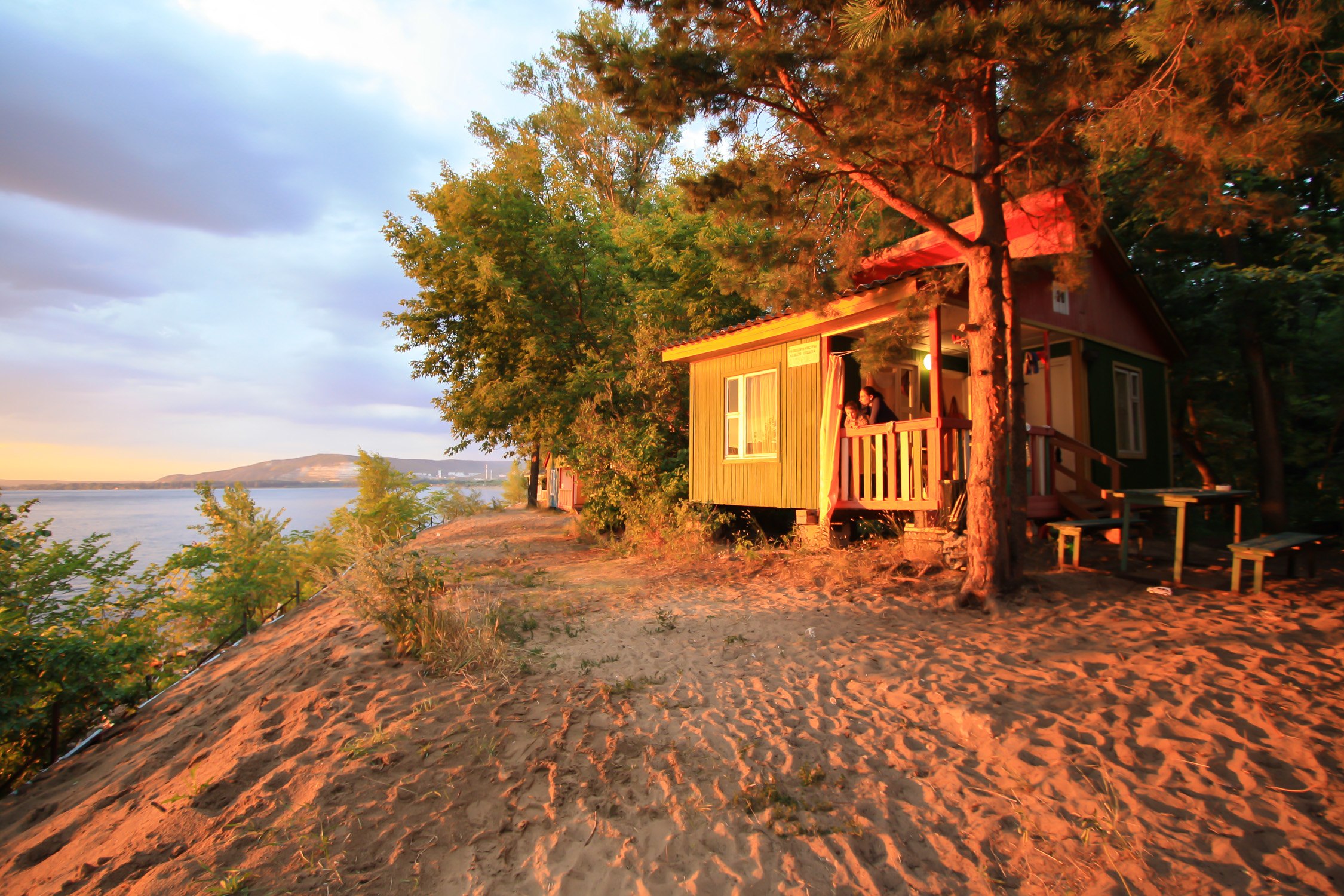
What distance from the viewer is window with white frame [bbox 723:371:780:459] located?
10570 millimetres

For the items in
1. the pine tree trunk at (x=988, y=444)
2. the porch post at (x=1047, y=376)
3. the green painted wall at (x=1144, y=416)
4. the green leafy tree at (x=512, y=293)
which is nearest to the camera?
the pine tree trunk at (x=988, y=444)

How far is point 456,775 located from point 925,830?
8.24ft

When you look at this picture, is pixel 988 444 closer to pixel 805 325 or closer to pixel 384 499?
pixel 805 325

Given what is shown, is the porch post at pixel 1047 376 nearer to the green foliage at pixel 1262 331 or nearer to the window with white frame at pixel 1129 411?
the window with white frame at pixel 1129 411

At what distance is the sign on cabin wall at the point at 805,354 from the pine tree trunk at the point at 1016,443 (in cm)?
330

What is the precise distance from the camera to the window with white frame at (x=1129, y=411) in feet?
36.8

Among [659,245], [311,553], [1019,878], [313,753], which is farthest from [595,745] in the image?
[659,245]

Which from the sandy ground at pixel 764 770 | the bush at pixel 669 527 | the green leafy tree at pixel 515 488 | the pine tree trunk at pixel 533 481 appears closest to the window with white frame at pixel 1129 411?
the sandy ground at pixel 764 770

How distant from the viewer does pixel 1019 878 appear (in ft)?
9.09

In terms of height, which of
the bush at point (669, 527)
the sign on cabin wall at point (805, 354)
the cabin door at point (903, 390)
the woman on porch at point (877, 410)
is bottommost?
the bush at point (669, 527)

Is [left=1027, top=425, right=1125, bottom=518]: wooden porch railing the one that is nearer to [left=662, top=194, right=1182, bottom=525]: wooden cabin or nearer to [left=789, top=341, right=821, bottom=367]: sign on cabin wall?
[left=662, top=194, right=1182, bottom=525]: wooden cabin

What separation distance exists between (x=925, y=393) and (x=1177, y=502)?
559 cm

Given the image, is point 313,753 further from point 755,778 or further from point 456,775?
point 755,778

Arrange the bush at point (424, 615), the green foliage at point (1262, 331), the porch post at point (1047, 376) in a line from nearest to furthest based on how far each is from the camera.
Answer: the bush at point (424, 615), the porch post at point (1047, 376), the green foliage at point (1262, 331)
